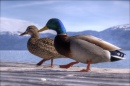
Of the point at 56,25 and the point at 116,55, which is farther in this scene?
the point at 56,25

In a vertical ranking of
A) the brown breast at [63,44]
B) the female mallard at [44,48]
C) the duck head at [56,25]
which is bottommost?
the female mallard at [44,48]

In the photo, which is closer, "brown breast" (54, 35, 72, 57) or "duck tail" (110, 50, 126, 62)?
Answer: "brown breast" (54, 35, 72, 57)

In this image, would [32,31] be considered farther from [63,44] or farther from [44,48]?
[63,44]

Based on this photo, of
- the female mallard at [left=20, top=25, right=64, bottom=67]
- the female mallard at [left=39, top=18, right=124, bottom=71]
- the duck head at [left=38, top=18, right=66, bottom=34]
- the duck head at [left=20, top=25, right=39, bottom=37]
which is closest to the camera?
the female mallard at [left=39, top=18, right=124, bottom=71]

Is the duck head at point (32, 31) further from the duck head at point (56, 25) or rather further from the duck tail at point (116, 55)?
the duck tail at point (116, 55)

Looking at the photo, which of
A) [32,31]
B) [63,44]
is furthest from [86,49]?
[32,31]

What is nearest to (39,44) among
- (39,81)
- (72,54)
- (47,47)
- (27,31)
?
(47,47)

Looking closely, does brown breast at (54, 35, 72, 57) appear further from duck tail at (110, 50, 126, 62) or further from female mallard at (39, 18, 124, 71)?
duck tail at (110, 50, 126, 62)

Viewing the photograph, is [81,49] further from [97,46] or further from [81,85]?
[81,85]

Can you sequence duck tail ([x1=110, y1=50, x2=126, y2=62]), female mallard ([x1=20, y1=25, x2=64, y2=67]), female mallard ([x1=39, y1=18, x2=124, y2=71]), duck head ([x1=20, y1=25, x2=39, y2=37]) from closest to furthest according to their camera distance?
female mallard ([x1=39, y1=18, x2=124, y2=71]) → duck tail ([x1=110, y1=50, x2=126, y2=62]) → female mallard ([x1=20, y1=25, x2=64, y2=67]) → duck head ([x1=20, y1=25, x2=39, y2=37])

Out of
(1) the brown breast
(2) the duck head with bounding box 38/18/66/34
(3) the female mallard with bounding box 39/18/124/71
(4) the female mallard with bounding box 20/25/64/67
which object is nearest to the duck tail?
(3) the female mallard with bounding box 39/18/124/71

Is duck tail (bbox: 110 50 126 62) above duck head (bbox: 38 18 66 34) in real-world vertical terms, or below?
below

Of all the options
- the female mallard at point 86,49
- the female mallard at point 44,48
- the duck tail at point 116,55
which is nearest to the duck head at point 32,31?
the female mallard at point 44,48

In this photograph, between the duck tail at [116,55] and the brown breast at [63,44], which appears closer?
the brown breast at [63,44]
